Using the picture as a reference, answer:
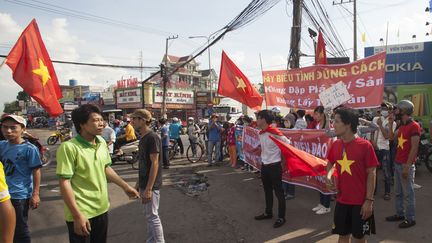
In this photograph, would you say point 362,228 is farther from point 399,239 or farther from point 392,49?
point 392,49

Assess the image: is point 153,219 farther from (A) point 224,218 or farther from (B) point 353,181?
(B) point 353,181

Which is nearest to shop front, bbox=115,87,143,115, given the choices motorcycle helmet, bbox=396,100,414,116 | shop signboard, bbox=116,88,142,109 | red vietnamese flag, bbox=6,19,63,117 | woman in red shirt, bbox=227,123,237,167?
shop signboard, bbox=116,88,142,109

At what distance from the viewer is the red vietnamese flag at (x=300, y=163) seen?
476cm

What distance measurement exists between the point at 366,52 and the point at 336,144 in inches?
682

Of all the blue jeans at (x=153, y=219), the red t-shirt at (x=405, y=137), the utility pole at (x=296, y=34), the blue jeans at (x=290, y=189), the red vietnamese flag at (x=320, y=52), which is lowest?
the blue jeans at (x=290, y=189)

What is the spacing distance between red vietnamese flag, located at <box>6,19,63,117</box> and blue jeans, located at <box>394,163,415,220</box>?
5.39 m

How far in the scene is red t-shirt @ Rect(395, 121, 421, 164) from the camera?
183 inches

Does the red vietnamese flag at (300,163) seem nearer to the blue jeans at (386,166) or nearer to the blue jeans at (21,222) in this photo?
the blue jeans at (386,166)

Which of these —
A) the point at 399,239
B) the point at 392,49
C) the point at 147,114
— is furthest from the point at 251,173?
the point at 392,49

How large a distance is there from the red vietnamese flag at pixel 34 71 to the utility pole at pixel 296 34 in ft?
28.8

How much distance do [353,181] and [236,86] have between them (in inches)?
207

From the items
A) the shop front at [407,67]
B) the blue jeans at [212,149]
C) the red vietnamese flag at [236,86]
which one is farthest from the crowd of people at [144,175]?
the shop front at [407,67]

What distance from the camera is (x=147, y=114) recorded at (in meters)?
4.18

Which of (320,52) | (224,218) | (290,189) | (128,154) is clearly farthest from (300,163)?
(128,154)
